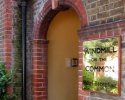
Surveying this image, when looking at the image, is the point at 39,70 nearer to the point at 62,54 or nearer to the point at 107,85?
the point at 62,54

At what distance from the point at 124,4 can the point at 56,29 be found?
272 cm

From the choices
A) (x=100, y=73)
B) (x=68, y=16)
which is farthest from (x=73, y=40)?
(x=100, y=73)

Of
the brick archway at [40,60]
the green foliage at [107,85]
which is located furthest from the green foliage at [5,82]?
the green foliage at [107,85]

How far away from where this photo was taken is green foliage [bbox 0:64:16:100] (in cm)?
663

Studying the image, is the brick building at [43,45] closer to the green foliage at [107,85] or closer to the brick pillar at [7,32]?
the brick pillar at [7,32]

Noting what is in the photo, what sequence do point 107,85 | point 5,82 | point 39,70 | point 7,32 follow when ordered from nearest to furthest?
point 107,85, point 39,70, point 5,82, point 7,32

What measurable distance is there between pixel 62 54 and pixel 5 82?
4.35 feet

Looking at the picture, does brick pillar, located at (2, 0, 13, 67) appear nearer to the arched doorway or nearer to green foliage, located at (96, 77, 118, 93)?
the arched doorway

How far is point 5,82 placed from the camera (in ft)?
21.9

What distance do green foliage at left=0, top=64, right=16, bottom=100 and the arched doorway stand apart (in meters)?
0.81

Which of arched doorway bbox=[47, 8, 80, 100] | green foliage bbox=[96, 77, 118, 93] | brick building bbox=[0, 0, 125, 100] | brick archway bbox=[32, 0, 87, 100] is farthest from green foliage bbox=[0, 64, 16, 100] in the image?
green foliage bbox=[96, 77, 118, 93]

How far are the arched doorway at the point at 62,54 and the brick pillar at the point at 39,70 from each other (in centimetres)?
13

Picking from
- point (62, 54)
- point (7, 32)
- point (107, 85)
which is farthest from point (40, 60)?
point (107, 85)

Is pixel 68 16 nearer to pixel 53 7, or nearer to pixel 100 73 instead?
pixel 53 7
